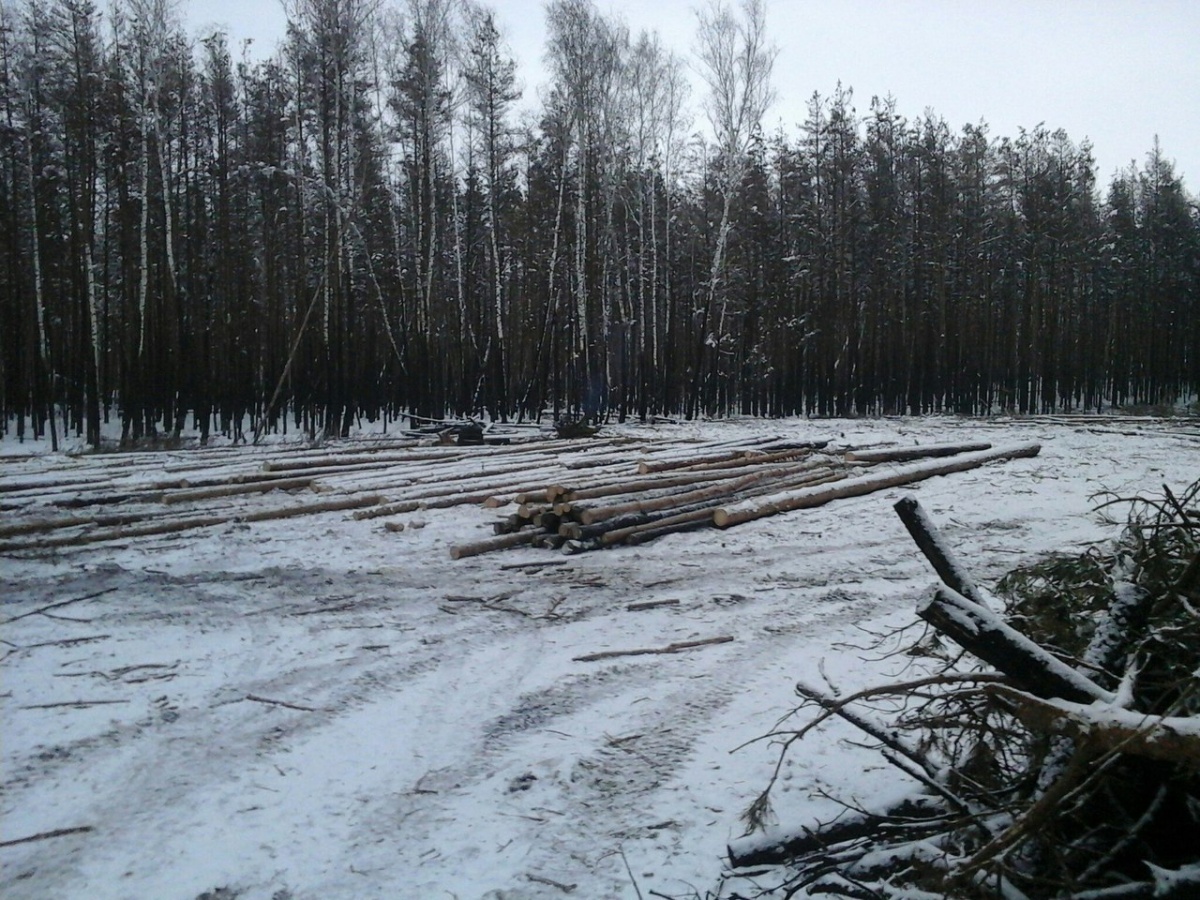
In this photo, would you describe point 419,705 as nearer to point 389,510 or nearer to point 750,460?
point 389,510

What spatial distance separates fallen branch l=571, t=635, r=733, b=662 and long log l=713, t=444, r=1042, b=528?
3491mm

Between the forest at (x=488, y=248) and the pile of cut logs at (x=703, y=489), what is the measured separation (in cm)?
1077

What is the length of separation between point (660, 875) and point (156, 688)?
9.98 feet

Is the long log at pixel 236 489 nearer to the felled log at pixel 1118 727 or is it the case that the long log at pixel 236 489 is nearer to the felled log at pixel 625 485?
the felled log at pixel 625 485

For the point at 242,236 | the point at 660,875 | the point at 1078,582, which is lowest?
the point at 660,875

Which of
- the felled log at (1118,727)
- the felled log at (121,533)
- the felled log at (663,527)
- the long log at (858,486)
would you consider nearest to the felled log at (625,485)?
the felled log at (663,527)

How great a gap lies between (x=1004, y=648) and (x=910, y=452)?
11.0 metres

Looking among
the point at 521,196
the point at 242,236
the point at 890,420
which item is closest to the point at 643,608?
the point at 890,420

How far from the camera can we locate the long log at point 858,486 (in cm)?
860

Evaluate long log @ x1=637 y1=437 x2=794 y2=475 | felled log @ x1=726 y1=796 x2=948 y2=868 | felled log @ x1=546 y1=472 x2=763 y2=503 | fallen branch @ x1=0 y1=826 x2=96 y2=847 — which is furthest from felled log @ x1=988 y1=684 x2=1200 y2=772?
long log @ x1=637 y1=437 x2=794 y2=475

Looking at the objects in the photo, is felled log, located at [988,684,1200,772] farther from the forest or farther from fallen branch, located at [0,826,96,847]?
the forest

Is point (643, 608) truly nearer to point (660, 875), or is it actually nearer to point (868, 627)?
point (868, 627)

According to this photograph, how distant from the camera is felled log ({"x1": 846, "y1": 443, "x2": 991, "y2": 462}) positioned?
12156 millimetres

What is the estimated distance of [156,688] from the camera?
425cm
